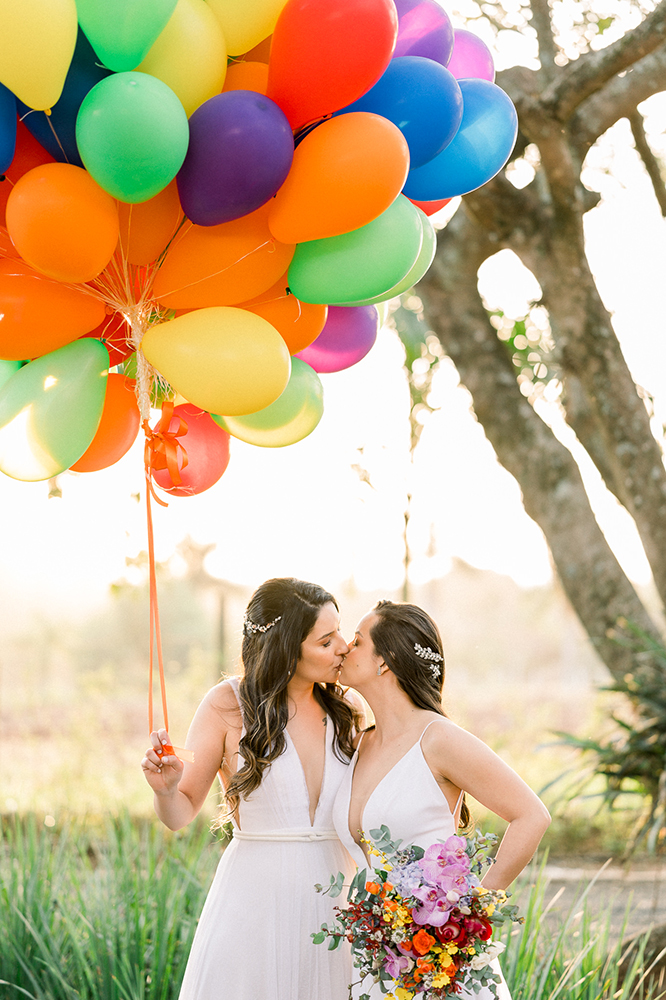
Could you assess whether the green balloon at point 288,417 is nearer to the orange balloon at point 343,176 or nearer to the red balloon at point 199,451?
the red balloon at point 199,451

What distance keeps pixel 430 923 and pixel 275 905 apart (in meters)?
0.61

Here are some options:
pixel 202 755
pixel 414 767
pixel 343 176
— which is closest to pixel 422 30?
pixel 343 176

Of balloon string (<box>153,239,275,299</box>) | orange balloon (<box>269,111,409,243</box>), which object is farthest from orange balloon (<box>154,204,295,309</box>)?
orange balloon (<box>269,111,409,243</box>)

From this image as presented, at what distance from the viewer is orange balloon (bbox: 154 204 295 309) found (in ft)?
5.78

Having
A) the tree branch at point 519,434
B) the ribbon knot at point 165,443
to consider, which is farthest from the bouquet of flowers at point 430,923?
the tree branch at point 519,434

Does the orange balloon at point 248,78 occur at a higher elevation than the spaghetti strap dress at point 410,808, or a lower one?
higher

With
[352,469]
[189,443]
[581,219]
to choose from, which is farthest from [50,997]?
[581,219]

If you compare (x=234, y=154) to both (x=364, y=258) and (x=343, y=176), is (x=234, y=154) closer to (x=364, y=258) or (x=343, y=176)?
(x=343, y=176)

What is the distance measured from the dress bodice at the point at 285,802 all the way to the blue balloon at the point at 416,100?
1.45 meters

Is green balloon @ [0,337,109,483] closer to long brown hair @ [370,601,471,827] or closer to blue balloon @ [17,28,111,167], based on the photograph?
blue balloon @ [17,28,111,167]

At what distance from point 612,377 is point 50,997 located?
11.1ft

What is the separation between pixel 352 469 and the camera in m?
4.86

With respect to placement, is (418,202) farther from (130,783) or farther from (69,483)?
(130,783)

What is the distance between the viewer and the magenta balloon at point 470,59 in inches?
85.4
